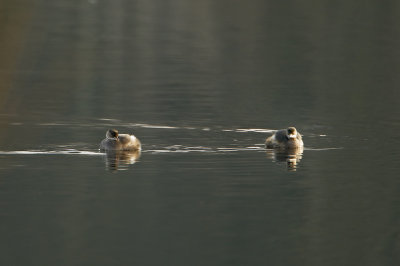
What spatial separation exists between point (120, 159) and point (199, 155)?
5.45 feet

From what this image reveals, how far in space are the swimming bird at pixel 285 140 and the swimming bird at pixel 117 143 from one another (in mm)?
2950

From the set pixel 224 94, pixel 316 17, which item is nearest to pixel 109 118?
pixel 224 94

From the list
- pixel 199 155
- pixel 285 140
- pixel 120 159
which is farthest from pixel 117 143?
pixel 285 140

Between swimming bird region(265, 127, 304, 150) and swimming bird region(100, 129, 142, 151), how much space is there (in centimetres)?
295

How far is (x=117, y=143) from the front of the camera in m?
25.3

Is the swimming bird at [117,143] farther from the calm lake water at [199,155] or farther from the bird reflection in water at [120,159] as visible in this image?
the calm lake water at [199,155]

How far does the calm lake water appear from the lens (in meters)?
17.7

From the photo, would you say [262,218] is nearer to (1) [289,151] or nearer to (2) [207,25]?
(1) [289,151]

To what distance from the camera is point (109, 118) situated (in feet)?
100

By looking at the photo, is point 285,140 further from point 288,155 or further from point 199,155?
point 199,155

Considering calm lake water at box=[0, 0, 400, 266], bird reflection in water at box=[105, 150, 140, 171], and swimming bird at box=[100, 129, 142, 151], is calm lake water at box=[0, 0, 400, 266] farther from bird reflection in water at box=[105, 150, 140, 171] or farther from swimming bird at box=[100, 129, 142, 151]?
swimming bird at box=[100, 129, 142, 151]

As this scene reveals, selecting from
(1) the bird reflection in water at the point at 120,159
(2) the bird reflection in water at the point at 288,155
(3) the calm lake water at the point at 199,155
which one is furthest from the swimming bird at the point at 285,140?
(1) the bird reflection in water at the point at 120,159

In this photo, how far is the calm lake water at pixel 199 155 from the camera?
1766 cm

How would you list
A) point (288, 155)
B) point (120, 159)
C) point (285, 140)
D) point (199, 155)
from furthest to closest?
point (285, 140) < point (288, 155) < point (120, 159) < point (199, 155)
